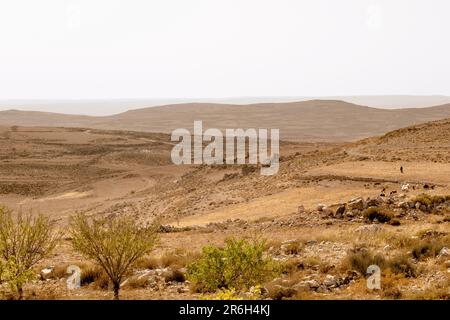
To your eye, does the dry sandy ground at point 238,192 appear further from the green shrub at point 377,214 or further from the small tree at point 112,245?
the small tree at point 112,245

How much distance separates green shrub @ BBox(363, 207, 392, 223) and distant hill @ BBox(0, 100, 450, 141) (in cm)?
7733

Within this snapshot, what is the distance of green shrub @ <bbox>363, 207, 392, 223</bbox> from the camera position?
17.6 m

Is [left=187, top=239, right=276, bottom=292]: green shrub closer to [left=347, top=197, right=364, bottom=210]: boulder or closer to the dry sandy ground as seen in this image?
Result: the dry sandy ground

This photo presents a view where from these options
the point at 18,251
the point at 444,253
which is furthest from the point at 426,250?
the point at 18,251

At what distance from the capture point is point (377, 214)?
17.8 m

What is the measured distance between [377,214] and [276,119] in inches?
4356

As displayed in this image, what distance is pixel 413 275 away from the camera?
1127cm

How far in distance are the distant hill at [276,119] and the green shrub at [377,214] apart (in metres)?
77.3

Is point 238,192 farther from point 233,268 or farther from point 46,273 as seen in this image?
point 233,268

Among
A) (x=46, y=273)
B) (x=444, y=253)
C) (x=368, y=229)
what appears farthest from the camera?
(x=368, y=229)

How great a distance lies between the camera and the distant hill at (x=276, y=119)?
357 ft

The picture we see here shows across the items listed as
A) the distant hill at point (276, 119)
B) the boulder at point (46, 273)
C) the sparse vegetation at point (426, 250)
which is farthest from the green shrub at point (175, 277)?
the distant hill at point (276, 119)
